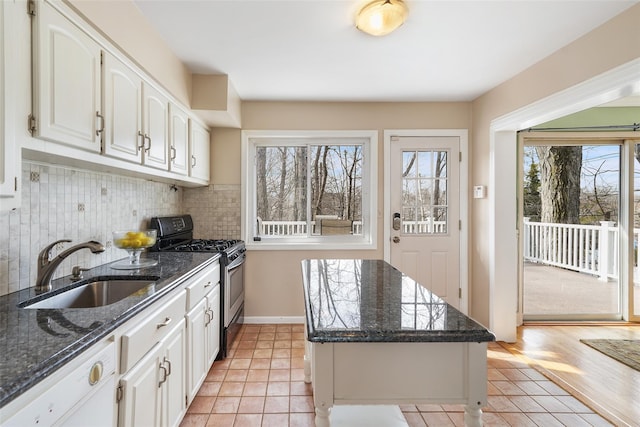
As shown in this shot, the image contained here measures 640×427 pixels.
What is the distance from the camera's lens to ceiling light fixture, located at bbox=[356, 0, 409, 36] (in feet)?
5.77

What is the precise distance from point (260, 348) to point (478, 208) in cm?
261

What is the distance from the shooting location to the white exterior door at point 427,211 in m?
3.52

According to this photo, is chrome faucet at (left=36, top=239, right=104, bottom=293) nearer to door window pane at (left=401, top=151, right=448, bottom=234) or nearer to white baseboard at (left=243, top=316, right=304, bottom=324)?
white baseboard at (left=243, top=316, right=304, bottom=324)

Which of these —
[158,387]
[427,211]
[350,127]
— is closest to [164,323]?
[158,387]

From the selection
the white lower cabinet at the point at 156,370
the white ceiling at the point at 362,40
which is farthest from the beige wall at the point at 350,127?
the white lower cabinet at the point at 156,370

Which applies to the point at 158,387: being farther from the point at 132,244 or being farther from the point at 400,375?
the point at 400,375

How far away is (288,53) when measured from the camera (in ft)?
7.80

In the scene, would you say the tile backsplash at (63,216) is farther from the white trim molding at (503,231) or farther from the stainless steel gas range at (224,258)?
the white trim molding at (503,231)

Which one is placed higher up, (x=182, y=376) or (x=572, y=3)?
(x=572, y=3)

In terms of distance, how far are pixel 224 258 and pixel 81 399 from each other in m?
1.66

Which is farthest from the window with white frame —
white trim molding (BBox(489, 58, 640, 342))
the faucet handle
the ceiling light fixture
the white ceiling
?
the faucet handle

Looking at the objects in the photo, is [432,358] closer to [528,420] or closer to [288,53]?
[528,420]

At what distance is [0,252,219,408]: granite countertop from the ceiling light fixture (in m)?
1.82

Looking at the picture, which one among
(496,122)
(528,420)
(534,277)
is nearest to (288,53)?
(496,122)
